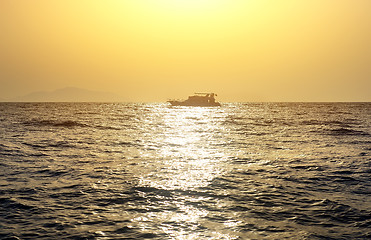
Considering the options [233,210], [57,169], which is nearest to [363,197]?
[233,210]

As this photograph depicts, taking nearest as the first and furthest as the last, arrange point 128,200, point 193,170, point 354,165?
1. point 128,200
2. point 193,170
3. point 354,165

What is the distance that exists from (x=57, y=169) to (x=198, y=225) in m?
11.2

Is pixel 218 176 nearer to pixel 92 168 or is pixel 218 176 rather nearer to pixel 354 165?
pixel 92 168

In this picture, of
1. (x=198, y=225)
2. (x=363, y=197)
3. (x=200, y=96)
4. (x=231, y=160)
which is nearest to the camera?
(x=198, y=225)

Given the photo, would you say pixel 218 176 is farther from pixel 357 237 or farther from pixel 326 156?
pixel 326 156

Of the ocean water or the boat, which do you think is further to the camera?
the boat

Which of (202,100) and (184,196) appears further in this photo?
(202,100)

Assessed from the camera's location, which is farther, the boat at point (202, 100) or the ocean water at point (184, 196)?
the boat at point (202, 100)

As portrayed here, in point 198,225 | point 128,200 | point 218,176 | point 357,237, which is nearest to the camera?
point 357,237

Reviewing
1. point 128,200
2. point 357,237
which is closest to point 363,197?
point 357,237

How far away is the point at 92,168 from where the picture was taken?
18688 mm

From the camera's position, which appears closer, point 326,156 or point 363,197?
point 363,197

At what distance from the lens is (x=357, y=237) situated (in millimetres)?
8953

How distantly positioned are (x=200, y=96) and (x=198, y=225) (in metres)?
181
